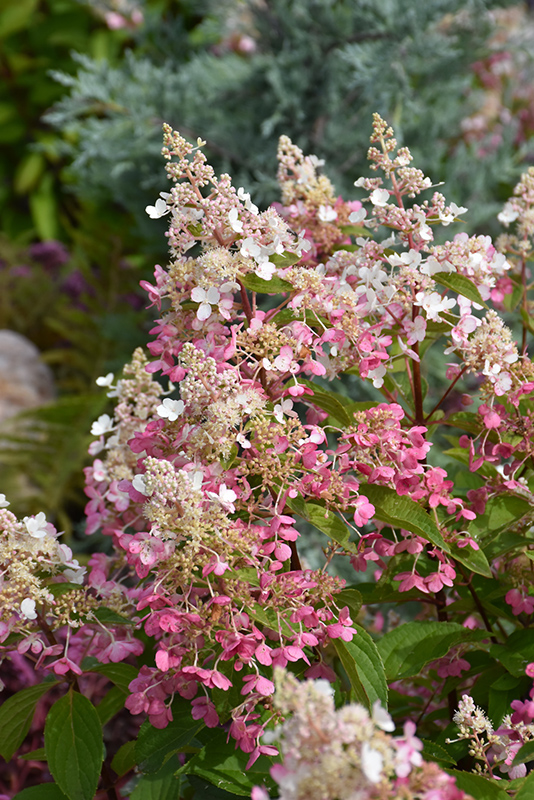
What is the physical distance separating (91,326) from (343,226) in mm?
2581

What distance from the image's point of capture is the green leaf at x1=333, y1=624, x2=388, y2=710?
2.29ft

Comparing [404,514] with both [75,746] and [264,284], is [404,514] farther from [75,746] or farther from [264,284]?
[75,746]

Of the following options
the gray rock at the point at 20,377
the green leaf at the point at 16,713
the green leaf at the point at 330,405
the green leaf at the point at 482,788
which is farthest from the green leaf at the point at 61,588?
the gray rock at the point at 20,377

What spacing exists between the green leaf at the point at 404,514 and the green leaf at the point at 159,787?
1.14ft

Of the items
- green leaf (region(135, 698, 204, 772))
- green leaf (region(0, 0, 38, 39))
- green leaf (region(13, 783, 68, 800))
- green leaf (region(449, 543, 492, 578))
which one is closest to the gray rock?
green leaf (region(0, 0, 38, 39))

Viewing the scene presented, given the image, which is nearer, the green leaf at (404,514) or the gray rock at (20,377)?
the green leaf at (404,514)

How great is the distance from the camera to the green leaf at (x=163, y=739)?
74 centimetres

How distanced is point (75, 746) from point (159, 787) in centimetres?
10

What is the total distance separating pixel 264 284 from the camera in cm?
74

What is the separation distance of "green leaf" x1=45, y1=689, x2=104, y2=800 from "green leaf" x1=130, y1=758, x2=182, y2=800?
5cm

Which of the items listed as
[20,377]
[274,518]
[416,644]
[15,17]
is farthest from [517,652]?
[15,17]

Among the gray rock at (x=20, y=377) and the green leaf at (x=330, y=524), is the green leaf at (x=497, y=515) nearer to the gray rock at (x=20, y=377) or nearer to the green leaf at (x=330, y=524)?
the green leaf at (x=330, y=524)

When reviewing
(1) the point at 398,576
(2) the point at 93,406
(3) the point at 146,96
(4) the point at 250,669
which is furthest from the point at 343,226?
(3) the point at 146,96

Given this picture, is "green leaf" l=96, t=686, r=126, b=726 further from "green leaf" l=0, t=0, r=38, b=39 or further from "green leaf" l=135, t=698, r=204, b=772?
"green leaf" l=0, t=0, r=38, b=39
